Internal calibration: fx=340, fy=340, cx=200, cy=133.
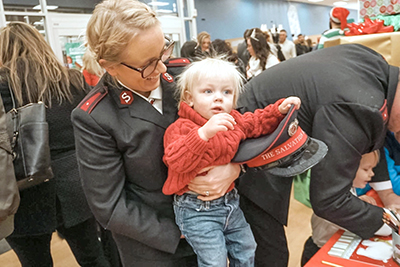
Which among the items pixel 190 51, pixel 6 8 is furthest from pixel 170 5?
pixel 190 51

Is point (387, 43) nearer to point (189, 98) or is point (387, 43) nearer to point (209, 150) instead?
point (189, 98)

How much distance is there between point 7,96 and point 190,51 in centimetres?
319

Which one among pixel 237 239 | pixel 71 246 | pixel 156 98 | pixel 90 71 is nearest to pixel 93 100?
pixel 156 98

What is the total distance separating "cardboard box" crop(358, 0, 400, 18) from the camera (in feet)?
7.84

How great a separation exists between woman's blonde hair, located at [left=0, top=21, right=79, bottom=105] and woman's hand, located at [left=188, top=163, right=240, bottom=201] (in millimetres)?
1174

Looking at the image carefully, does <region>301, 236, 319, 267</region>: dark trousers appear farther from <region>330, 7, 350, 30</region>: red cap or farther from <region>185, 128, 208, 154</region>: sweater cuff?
<region>330, 7, 350, 30</region>: red cap

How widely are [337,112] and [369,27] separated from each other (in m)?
1.46

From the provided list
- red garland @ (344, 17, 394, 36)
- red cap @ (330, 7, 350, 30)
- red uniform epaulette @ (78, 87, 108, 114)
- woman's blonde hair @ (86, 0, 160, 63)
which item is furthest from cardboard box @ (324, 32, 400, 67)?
red uniform epaulette @ (78, 87, 108, 114)

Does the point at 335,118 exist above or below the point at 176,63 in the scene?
below

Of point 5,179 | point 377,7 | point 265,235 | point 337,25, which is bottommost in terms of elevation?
point 265,235

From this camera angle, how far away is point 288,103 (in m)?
1.22

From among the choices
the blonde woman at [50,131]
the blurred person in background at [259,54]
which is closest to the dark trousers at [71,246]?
the blonde woman at [50,131]

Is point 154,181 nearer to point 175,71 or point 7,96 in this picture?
point 175,71

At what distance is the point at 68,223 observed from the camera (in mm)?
2074
